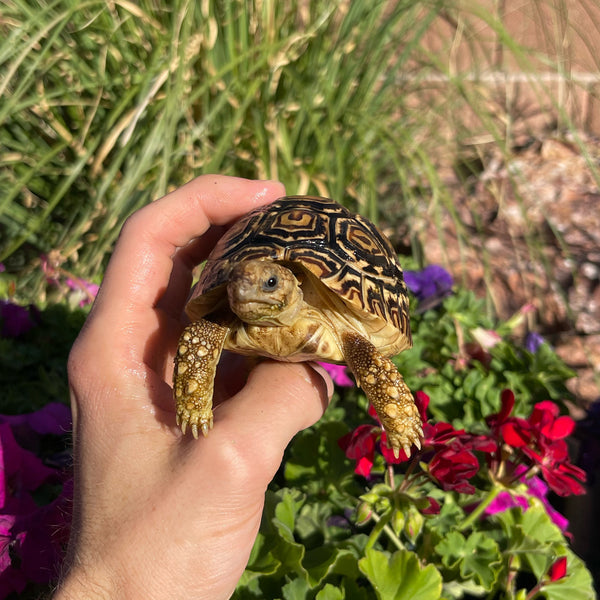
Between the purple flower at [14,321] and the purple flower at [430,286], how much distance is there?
4.57ft

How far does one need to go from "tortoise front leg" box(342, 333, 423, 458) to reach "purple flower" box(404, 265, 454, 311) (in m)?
0.76

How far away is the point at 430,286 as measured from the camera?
1930mm

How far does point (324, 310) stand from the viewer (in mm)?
1359

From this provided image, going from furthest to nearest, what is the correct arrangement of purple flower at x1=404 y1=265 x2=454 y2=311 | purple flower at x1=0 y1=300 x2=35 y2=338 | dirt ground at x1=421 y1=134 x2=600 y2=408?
1. dirt ground at x1=421 y1=134 x2=600 y2=408
2. purple flower at x1=404 y1=265 x2=454 y2=311
3. purple flower at x1=0 y1=300 x2=35 y2=338

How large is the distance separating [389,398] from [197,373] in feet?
1.39

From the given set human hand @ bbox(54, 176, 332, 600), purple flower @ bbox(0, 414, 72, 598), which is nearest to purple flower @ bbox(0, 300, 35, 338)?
purple flower @ bbox(0, 414, 72, 598)

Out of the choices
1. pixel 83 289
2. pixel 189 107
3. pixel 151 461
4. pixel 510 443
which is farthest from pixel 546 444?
pixel 189 107

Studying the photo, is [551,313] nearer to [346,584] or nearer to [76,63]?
[346,584]

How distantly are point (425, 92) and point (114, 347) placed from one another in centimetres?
317

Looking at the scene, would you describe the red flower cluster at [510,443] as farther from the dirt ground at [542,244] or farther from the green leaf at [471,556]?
the dirt ground at [542,244]

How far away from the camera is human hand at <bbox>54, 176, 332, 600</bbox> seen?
90 centimetres

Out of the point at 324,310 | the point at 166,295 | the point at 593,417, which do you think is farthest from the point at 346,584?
the point at 593,417

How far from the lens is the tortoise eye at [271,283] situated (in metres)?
1.09

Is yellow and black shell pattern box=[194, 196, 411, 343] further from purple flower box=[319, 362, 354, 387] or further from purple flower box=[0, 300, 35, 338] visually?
purple flower box=[0, 300, 35, 338]
